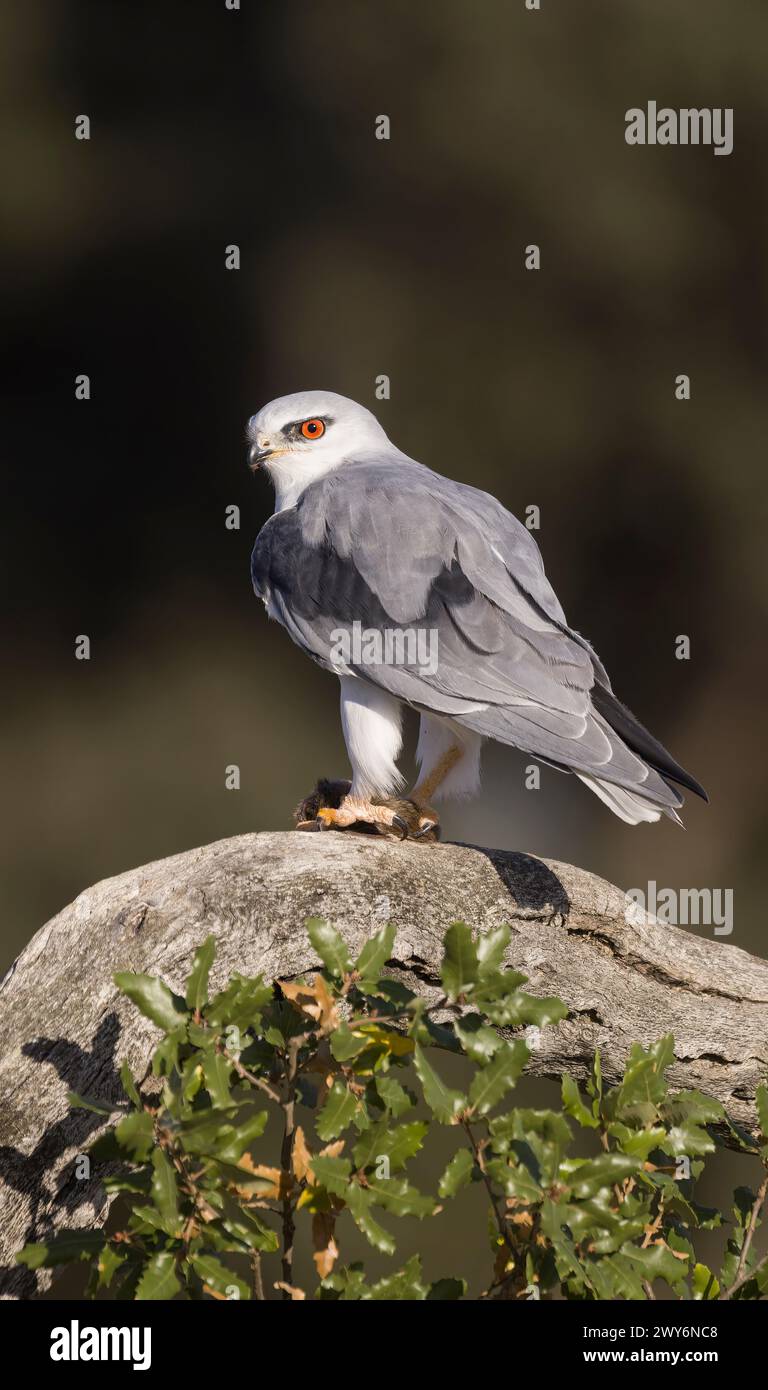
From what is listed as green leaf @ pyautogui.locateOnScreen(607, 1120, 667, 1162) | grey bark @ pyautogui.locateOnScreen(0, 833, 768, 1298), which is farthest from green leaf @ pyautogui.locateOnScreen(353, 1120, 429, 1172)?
grey bark @ pyautogui.locateOnScreen(0, 833, 768, 1298)

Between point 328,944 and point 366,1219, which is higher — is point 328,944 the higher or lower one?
the higher one

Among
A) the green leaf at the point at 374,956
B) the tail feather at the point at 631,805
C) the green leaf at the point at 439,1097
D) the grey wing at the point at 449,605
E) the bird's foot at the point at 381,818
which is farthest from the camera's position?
the bird's foot at the point at 381,818

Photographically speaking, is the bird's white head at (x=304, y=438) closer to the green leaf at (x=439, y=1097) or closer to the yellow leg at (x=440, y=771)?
the yellow leg at (x=440, y=771)

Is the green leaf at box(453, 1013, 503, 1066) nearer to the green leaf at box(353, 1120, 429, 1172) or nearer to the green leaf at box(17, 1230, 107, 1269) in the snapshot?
the green leaf at box(353, 1120, 429, 1172)

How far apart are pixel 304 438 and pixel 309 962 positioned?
4.07 feet

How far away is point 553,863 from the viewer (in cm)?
224

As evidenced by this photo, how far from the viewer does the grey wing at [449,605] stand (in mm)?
2137

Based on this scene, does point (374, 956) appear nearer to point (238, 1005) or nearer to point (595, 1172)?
point (238, 1005)

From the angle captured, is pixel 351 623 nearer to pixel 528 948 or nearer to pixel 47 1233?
pixel 528 948

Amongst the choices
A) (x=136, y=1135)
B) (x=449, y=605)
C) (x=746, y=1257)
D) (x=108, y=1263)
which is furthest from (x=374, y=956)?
(x=449, y=605)

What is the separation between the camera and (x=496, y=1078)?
1206mm

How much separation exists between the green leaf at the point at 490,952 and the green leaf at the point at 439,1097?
10cm

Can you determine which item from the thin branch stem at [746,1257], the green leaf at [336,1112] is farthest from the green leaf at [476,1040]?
the thin branch stem at [746,1257]

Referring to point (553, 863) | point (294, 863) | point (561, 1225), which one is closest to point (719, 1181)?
point (553, 863)
